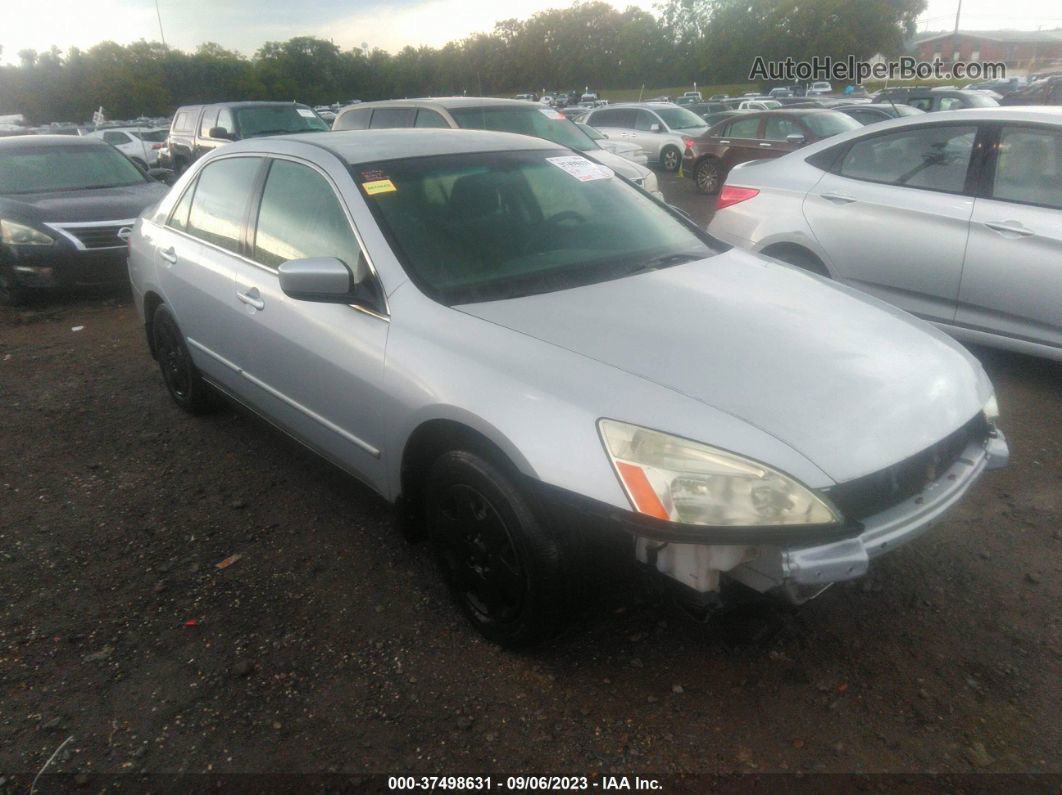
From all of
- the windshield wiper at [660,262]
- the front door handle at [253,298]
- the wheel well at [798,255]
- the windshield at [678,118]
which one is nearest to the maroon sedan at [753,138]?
the windshield at [678,118]

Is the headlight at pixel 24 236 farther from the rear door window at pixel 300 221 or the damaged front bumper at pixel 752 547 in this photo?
the damaged front bumper at pixel 752 547

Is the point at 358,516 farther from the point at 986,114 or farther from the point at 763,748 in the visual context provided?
the point at 986,114

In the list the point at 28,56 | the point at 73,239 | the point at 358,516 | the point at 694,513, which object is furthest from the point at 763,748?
the point at 28,56

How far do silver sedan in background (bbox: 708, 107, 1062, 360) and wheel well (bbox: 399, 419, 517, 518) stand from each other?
11.1ft

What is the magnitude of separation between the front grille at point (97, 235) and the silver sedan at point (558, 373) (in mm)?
4301

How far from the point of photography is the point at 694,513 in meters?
2.06

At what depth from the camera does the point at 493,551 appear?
2533mm

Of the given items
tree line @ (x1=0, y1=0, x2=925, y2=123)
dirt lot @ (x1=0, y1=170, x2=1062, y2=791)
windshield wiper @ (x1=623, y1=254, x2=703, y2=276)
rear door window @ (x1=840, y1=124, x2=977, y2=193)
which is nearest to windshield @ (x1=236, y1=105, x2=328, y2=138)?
rear door window @ (x1=840, y1=124, x2=977, y2=193)

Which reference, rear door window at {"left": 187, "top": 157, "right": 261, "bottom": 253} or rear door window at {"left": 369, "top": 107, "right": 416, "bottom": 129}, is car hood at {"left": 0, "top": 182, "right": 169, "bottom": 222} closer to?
rear door window at {"left": 369, "top": 107, "right": 416, "bottom": 129}

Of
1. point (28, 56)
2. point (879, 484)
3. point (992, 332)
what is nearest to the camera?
point (879, 484)

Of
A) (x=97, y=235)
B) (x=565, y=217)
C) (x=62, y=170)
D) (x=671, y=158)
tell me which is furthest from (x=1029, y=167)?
(x=671, y=158)

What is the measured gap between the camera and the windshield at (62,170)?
8031 millimetres

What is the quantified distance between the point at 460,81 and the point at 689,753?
83495 millimetres

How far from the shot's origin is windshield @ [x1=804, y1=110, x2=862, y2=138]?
11938mm
